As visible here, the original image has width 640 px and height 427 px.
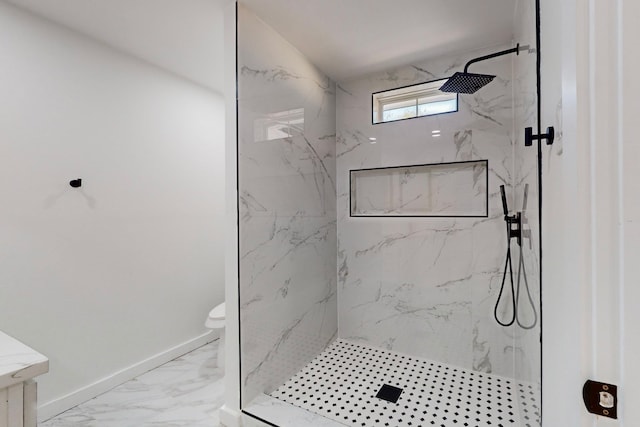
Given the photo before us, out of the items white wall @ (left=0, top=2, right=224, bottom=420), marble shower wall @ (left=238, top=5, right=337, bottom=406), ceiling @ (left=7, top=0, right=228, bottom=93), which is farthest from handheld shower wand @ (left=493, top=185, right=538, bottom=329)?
white wall @ (left=0, top=2, right=224, bottom=420)

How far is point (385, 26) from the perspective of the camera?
2008 mm

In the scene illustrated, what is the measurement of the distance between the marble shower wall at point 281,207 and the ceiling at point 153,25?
0.35 m

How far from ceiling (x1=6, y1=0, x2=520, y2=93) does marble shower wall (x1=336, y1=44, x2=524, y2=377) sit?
294 mm

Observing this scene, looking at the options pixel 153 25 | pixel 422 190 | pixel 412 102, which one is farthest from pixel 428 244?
pixel 153 25

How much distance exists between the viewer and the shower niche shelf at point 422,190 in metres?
2.36

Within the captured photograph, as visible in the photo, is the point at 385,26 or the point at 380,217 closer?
the point at 385,26

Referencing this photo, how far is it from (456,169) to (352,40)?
1261 millimetres

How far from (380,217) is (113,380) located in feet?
7.84

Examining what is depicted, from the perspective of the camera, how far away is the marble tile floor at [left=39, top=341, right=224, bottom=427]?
184 centimetres

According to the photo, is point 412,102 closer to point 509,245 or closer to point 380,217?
point 380,217

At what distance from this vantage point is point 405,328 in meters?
2.59
